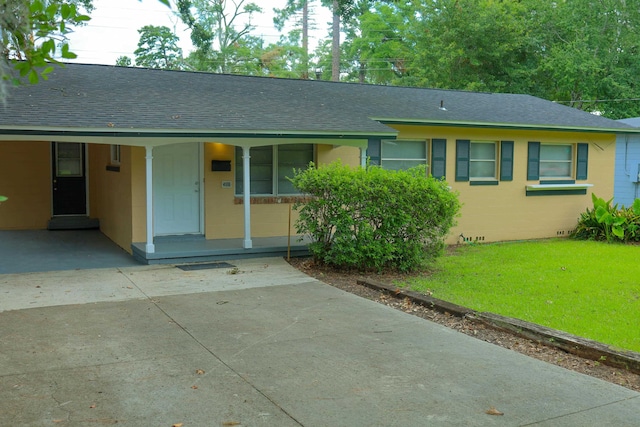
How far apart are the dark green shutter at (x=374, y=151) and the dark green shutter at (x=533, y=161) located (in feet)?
14.9

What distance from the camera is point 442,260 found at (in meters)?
12.6

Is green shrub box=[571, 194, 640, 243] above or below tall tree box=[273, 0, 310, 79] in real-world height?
below

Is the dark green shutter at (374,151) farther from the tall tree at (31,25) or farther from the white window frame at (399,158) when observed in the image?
the tall tree at (31,25)

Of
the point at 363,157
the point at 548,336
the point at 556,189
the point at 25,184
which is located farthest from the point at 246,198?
the point at 556,189

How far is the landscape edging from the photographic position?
5918 millimetres

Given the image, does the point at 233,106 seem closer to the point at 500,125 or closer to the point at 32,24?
the point at 500,125

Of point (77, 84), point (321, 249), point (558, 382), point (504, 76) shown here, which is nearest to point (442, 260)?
point (321, 249)

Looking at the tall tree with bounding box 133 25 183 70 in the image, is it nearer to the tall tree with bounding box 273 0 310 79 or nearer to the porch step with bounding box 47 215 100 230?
the tall tree with bounding box 273 0 310 79

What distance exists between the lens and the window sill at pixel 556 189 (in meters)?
16.4

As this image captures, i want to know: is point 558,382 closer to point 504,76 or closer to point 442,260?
point 442,260

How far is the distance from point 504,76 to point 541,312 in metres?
24.6

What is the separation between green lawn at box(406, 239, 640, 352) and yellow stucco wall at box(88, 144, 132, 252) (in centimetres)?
571

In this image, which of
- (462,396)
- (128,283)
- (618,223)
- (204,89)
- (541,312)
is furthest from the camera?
(618,223)

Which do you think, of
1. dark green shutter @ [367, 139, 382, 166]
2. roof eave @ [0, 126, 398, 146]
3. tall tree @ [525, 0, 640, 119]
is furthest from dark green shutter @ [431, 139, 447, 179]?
tall tree @ [525, 0, 640, 119]
